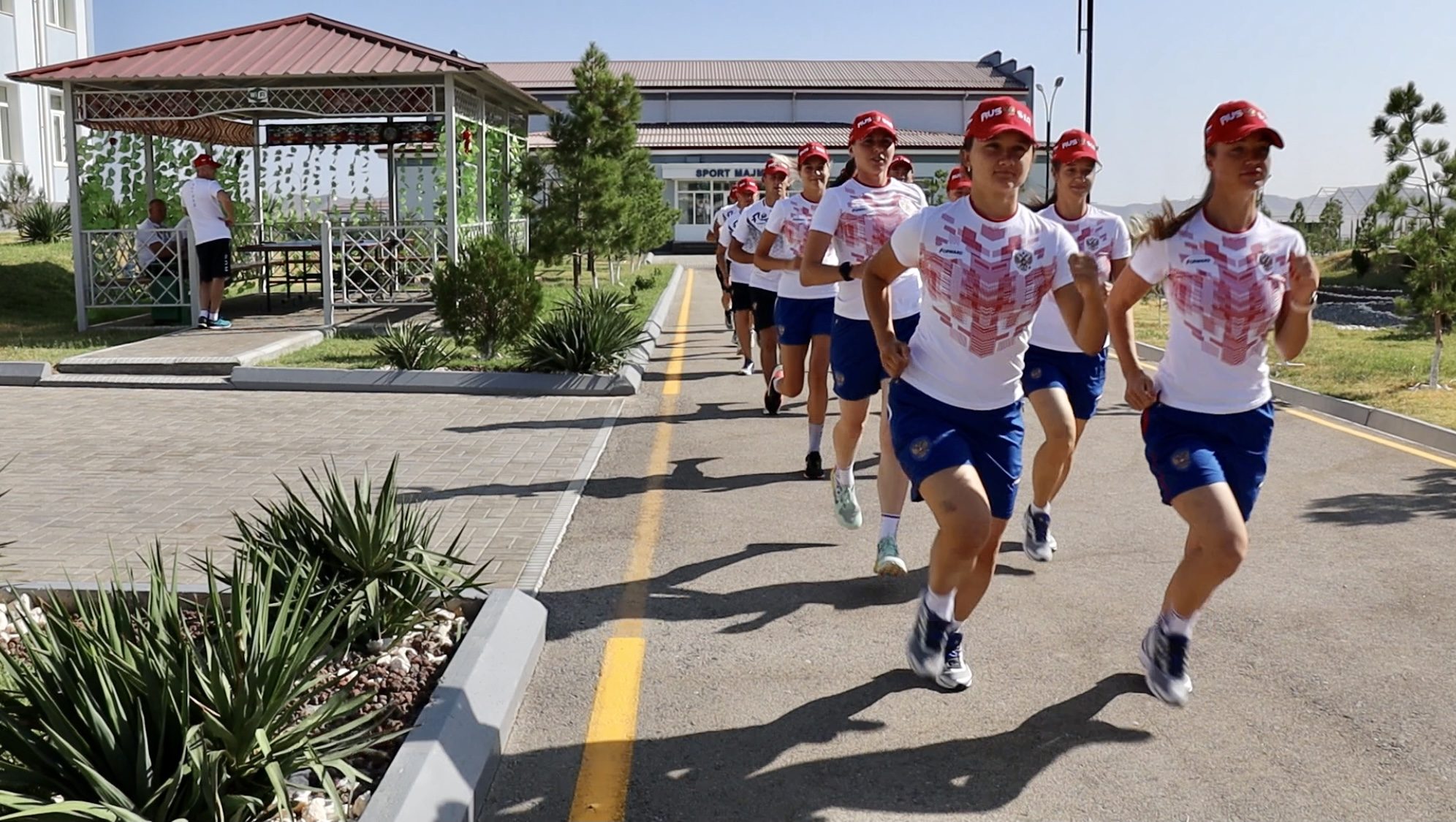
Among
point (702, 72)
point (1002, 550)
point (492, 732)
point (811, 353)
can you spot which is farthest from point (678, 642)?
point (702, 72)

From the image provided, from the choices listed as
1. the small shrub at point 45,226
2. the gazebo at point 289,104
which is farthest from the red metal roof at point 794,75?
the gazebo at point 289,104

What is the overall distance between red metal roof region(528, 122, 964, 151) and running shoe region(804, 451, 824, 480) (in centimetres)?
5472

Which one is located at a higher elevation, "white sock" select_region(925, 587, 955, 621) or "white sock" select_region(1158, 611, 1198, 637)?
"white sock" select_region(925, 587, 955, 621)

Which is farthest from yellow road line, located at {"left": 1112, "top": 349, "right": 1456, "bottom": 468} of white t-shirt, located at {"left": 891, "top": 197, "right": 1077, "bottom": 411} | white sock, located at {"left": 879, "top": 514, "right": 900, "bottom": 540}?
white t-shirt, located at {"left": 891, "top": 197, "right": 1077, "bottom": 411}

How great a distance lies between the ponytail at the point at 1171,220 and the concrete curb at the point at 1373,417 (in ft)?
18.9

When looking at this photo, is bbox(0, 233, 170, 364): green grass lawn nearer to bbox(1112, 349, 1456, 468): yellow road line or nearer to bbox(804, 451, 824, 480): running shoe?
bbox(804, 451, 824, 480): running shoe

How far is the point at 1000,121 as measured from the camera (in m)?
4.64

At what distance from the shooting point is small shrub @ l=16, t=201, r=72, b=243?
87.5ft

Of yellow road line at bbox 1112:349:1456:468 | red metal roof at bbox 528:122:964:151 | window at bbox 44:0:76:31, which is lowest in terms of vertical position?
yellow road line at bbox 1112:349:1456:468

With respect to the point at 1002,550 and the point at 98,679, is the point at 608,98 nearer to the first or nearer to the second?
the point at 1002,550

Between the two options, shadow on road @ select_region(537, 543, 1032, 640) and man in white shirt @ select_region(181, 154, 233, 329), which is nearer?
shadow on road @ select_region(537, 543, 1032, 640)

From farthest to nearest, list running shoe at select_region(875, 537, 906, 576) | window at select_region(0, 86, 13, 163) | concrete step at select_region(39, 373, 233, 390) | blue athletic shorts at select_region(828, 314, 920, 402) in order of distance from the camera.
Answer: window at select_region(0, 86, 13, 163), concrete step at select_region(39, 373, 233, 390), blue athletic shorts at select_region(828, 314, 920, 402), running shoe at select_region(875, 537, 906, 576)

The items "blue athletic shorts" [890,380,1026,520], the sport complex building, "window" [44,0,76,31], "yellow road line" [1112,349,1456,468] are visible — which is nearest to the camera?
"blue athletic shorts" [890,380,1026,520]

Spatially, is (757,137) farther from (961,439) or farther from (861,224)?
(961,439)
